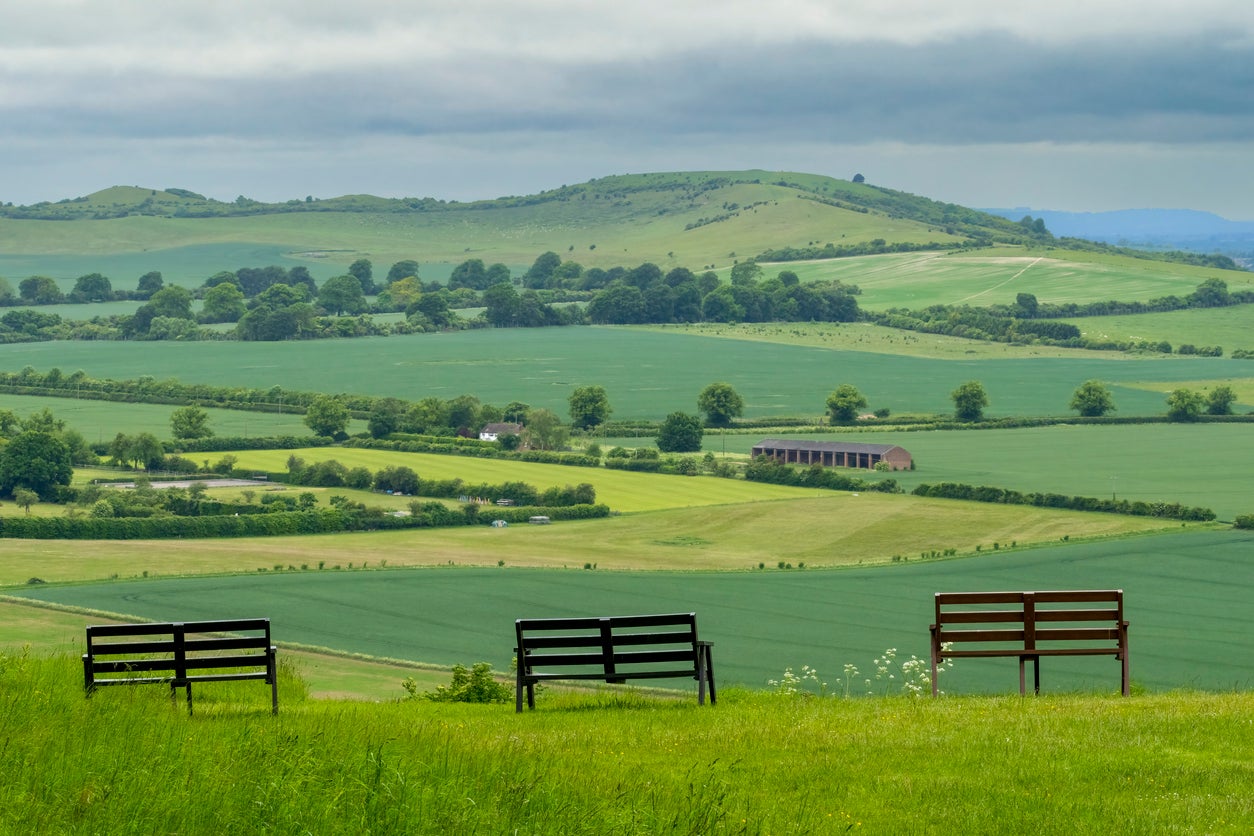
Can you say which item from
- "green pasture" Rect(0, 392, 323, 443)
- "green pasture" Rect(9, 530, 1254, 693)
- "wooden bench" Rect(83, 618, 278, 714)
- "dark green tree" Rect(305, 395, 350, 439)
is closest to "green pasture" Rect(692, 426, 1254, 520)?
"green pasture" Rect(9, 530, 1254, 693)

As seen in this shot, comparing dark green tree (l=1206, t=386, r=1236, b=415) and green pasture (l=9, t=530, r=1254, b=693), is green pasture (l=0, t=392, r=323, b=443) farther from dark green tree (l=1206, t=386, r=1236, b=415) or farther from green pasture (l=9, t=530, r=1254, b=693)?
dark green tree (l=1206, t=386, r=1236, b=415)

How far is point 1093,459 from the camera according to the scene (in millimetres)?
102562

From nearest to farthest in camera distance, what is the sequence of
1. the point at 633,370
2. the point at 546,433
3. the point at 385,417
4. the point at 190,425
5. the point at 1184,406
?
the point at 546,433 < the point at 190,425 < the point at 385,417 < the point at 1184,406 < the point at 633,370

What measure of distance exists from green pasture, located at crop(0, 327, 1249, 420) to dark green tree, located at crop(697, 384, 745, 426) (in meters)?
4.13

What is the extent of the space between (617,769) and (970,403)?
381 ft

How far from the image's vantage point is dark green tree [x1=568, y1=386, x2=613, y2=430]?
408 ft

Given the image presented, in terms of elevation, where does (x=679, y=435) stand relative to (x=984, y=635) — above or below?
below

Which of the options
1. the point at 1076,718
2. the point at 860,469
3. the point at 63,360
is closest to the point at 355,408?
the point at 860,469

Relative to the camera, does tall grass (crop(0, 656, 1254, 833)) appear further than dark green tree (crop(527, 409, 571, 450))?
No

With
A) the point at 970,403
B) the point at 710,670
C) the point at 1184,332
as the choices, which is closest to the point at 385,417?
the point at 970,403

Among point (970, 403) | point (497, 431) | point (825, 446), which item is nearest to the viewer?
point (825, 446)

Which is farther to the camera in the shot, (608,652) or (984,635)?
(984,635)

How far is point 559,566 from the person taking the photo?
6769cm

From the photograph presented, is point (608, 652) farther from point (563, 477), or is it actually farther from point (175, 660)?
point (563, 477)
